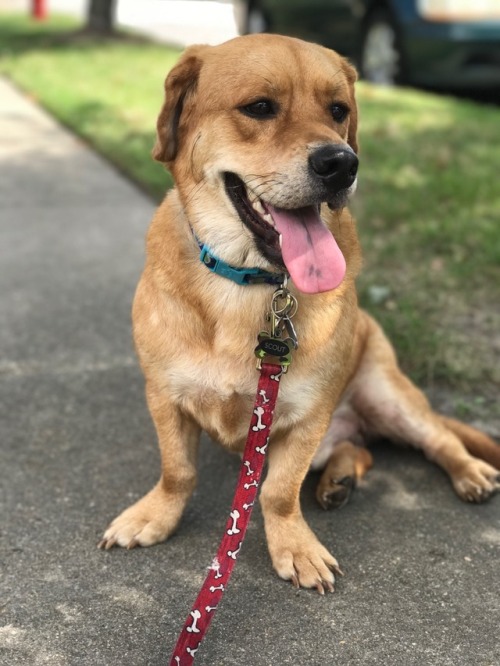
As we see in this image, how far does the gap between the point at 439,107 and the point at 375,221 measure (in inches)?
139

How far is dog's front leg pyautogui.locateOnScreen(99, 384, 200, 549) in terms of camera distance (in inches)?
113

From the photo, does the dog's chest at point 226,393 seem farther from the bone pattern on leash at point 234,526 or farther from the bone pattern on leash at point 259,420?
the bone pattern on leash at point 234,526

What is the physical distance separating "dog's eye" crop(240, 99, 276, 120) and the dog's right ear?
0.22 metres

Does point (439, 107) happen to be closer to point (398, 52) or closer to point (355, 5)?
point (398, 52)

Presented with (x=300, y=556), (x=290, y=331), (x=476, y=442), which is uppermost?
(x=290, y=331)

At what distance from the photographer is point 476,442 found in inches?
136

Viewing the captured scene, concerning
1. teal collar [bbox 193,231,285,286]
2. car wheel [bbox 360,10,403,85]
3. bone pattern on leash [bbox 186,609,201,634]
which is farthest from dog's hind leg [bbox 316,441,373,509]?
car wheel [bbox 360,10,403,85]

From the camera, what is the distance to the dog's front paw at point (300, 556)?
2.71 m

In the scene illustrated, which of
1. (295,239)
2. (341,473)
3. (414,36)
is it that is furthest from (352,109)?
(414,36)

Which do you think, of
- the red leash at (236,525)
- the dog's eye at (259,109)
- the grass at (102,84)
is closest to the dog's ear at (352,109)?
the dog's eye at (259,109)

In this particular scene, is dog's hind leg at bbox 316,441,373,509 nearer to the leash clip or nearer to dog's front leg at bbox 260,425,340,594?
dog's front leg at bbox 260,425,340,594

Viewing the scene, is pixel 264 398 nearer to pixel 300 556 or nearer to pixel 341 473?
pixel 300 556

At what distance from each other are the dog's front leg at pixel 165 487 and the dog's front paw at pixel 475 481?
3.26ft

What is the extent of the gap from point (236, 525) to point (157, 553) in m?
0.57
